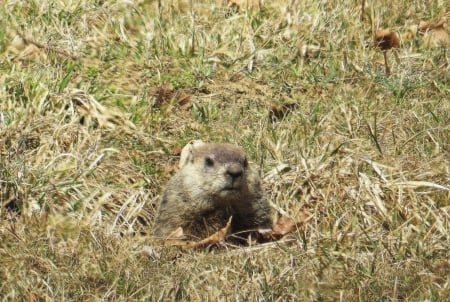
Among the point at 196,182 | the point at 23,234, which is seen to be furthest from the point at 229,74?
the point at 23,234

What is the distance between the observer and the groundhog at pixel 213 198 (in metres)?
5.46

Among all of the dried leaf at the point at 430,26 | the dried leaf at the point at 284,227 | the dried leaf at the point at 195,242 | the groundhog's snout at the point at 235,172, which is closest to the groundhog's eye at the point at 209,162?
the groundhog's snout at the point at 235,172

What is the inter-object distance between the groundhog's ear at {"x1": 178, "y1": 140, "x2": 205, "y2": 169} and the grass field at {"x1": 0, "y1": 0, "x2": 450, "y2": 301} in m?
0.17

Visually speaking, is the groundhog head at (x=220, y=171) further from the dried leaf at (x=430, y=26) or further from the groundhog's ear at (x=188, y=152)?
the dried leaf at (x=430, y=26)

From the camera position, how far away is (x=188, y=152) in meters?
6.00

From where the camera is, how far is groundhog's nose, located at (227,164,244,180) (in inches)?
211

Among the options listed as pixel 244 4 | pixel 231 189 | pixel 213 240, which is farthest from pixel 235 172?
pixel 244 4

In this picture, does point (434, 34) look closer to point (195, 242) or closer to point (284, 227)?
point (284, 227)

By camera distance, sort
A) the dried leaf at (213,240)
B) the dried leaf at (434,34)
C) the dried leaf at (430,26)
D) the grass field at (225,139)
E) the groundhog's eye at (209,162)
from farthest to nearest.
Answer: the dried leaf at (430,26) < the dried leaf at (434,34) < the groundhog's eye at (209,162) < the dried leaf at (213,240) < the grass field at (225,139)

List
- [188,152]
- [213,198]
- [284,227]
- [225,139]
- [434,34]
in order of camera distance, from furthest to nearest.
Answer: [434,34] < [225,139] < [188,152] < [284,227] < [213,198]

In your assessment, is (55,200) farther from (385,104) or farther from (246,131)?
(385,104)

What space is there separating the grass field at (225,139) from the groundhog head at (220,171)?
32 cm

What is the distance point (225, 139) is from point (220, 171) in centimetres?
107

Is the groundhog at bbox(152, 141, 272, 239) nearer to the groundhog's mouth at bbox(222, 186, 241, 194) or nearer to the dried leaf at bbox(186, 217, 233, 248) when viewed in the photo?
the groundhog's mouth at bbox(222, 186, 241, 194)
